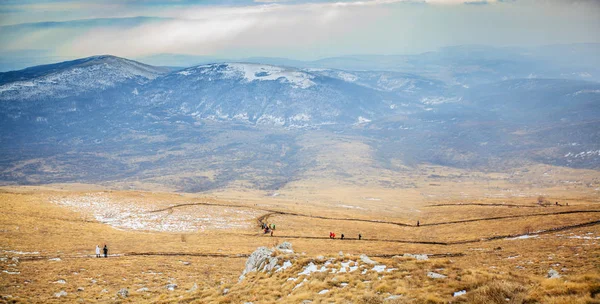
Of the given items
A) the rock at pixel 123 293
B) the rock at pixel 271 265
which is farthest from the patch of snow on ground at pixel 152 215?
the rock at pixel 271 265

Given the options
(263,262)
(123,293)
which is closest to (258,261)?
(263,262)

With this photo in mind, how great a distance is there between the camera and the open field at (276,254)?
765 inches

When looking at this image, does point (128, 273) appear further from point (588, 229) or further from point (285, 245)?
point (588, 229)

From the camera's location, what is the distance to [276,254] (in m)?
30.5

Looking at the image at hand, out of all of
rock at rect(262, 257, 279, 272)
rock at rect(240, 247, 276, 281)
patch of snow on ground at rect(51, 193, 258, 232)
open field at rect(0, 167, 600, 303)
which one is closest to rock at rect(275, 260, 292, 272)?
open field at rect(0, 167, 600, 303)

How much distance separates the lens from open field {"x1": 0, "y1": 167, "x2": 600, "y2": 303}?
1942 cm

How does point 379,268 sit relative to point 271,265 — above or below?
above

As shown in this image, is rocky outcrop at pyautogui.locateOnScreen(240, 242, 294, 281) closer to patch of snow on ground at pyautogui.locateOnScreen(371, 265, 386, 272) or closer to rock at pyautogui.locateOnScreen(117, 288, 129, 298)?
patch of snow on ground at pyautogui.locateOnScreen(371, 265, 386, 272)

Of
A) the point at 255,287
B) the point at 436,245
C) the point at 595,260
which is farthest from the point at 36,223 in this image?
the point at 595,260

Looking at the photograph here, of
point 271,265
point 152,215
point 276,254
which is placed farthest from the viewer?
point 152,215

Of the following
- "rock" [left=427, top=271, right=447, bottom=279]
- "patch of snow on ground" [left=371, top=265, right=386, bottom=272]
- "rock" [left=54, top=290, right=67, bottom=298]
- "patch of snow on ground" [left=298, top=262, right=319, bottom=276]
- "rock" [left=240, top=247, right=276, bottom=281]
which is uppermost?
"rock" [left=427, top=271, right=447, bottom=279]

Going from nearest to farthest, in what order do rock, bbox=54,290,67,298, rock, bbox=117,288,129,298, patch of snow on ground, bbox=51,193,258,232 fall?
rock, bbox=54,290,67,298
rock, bbox=117,288,129,298
patch of snow on ground, bbox=51,193,258,232

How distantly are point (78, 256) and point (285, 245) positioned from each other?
907 inches

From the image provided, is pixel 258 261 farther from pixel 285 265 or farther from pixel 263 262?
pixel 285 265
